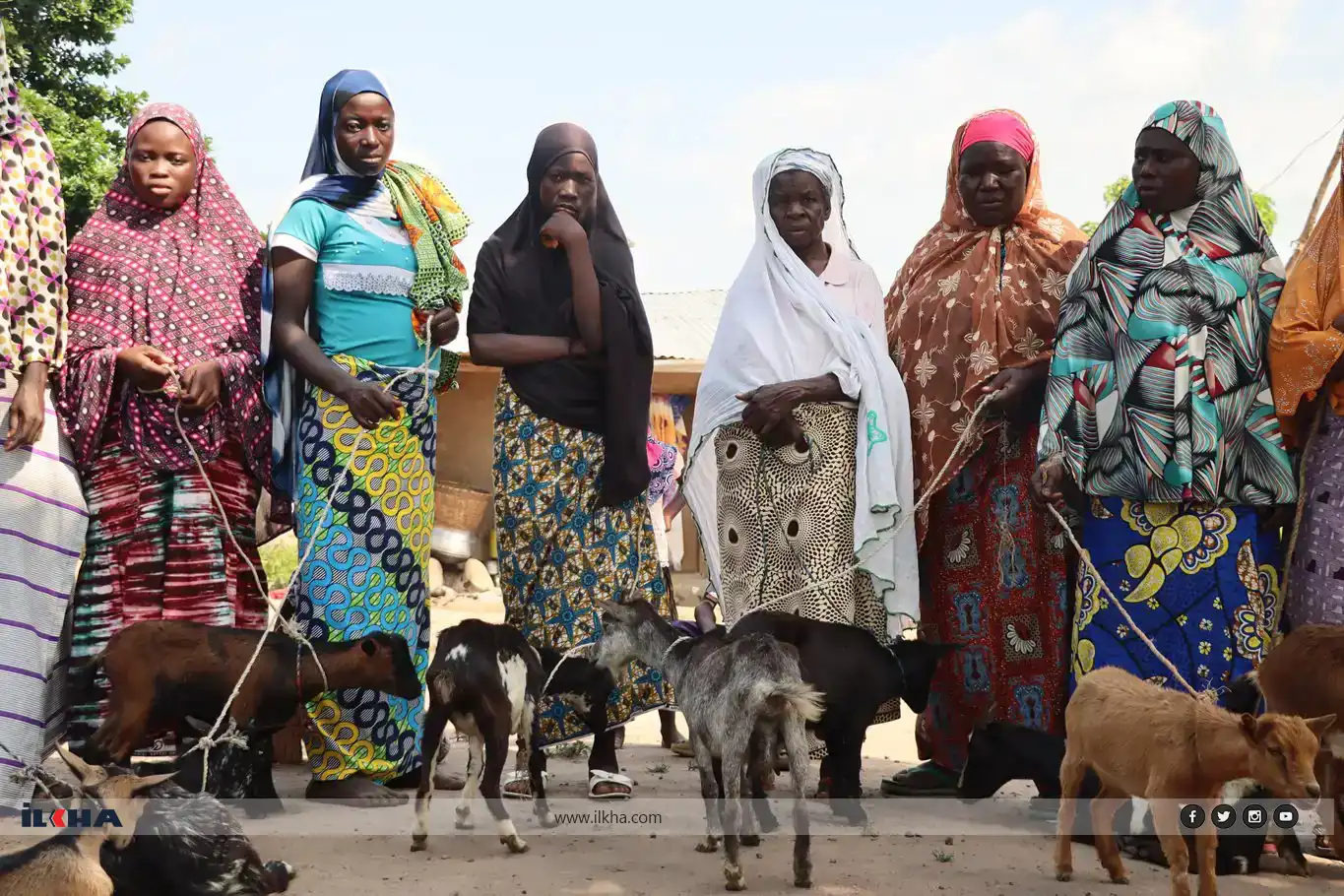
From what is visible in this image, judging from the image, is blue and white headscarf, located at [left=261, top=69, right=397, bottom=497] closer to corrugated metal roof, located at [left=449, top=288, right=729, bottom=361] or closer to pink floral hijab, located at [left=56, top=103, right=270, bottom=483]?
pink floral hijab, located at [left=56, top=103, right=270, bottom=483]

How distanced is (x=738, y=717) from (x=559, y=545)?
5.58ft

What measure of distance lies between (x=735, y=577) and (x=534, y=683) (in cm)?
115

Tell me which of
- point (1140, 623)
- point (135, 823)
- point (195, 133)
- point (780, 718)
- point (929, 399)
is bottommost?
point (135, 823)

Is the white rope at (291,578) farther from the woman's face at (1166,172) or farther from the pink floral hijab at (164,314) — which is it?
the woman's face at (1166,172)

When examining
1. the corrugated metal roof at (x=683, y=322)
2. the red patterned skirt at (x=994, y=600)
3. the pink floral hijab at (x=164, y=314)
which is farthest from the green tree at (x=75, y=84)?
the red patterned skirt at (x=994, y=600)

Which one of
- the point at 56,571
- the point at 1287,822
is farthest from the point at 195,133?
the point at 1287,822

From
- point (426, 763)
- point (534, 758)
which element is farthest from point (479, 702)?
point (534, 758)

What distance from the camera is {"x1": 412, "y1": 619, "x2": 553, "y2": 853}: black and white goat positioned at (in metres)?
5.07

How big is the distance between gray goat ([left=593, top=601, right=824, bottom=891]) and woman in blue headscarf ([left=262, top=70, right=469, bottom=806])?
147 cm

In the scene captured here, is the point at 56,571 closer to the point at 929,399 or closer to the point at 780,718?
the point at 780,718

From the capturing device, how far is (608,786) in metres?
5.96

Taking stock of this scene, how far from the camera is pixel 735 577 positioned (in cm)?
607

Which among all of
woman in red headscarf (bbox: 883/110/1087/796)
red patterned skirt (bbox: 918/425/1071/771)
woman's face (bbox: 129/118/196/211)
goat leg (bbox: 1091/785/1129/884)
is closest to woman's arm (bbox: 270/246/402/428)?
woman's face (bbox: 129/118/196/211)

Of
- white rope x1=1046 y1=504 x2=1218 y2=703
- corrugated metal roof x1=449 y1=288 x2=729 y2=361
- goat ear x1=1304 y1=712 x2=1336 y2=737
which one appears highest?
corrugated metal roof x1=449 y1=288 x2=729 y2=361
